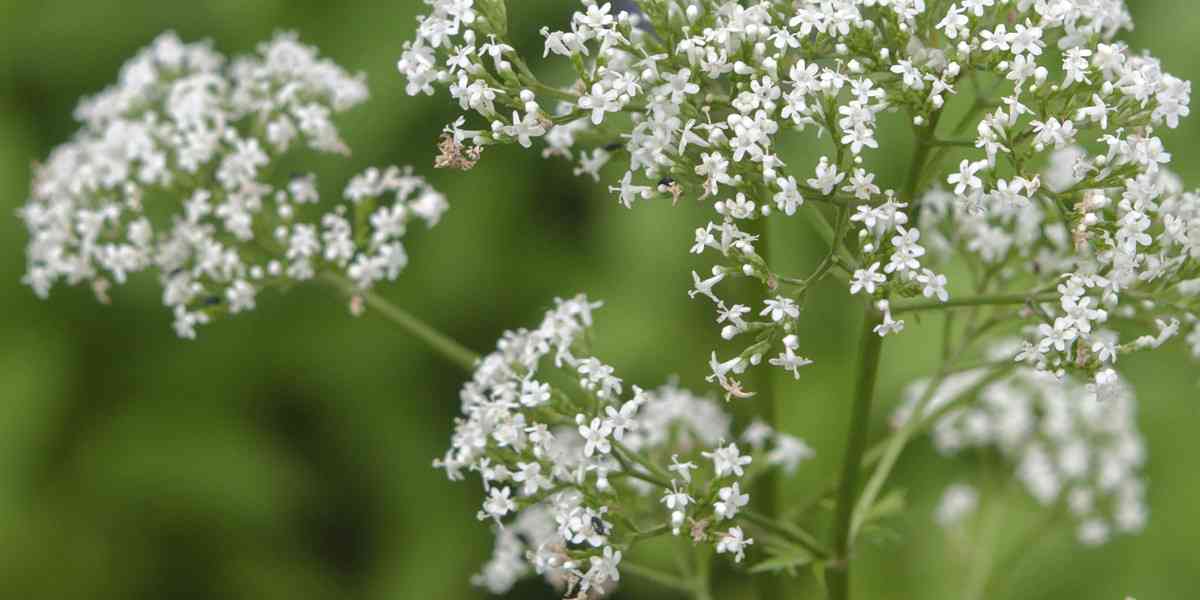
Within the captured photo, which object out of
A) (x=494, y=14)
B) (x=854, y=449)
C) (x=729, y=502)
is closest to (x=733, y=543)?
(x=729, y=502)

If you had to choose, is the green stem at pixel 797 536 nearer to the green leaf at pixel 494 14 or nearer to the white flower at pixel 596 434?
the white flower at pixel 596 434

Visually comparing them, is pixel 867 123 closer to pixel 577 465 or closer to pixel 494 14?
pixel 494 14

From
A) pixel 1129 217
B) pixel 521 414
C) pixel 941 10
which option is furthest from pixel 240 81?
pixel 1129 217

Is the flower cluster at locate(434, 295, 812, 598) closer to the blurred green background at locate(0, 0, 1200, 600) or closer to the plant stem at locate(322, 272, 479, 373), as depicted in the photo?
the plant stem at locate(322, 272, 479, 373)

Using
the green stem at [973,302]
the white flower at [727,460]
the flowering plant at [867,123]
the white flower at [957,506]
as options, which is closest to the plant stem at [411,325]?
the flowering plant at [867,123]

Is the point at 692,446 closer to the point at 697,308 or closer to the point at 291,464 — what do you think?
the point at 697,308
